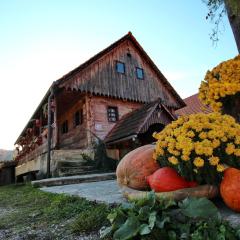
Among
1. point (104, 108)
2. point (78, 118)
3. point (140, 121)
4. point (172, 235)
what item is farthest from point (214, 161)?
point (78, 118)

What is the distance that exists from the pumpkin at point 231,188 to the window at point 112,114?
13.6 metres

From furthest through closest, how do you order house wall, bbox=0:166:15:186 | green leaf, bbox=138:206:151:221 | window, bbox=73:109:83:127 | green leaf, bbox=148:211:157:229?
house wall, bbox=0:166:15:186 < window, bbox=73:109:83:127 < green leaf, bbox=138:206:151:221 < green leaf, bbox=148:211:157:229

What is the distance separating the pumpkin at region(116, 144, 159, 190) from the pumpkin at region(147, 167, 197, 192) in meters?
0.35

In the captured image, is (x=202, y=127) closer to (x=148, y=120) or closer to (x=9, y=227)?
(x=9, y=227)

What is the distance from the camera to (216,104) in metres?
3.55

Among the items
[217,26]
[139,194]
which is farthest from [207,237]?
[217,26]

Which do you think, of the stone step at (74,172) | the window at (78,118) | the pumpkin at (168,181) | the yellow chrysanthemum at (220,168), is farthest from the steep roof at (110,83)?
the yellow chrysanthemum at (220,168)

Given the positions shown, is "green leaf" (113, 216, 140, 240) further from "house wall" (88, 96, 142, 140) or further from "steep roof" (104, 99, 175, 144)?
"house wall" (88, 96, 142, 140)

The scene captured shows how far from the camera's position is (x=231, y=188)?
2391mm

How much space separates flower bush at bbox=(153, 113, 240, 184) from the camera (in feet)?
8.43

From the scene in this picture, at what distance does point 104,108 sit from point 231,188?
45.3 ft

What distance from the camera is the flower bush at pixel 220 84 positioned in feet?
11.0

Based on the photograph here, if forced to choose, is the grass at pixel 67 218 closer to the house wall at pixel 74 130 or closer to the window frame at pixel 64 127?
the house wall at pixel 74 130

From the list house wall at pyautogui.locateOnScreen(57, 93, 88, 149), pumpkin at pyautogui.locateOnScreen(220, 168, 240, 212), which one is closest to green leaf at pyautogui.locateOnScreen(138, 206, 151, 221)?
pumpkin at pyautogui.locateOnScreen(220, 168, 240, 212)
